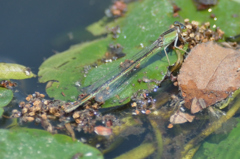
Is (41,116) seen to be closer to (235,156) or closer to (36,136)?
(36,136)

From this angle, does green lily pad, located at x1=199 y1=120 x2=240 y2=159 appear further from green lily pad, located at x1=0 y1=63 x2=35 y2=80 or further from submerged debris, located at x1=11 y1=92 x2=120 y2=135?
green lily pad, located at x1=0 y1=63 x2=35 y2=80

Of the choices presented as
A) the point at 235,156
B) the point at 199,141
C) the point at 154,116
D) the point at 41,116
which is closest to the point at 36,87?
the point at 41,116

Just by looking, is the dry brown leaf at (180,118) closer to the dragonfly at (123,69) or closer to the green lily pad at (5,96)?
the dragonfly at (123,69)

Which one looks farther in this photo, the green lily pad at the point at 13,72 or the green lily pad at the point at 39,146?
the green lily pad at the point at 13,72

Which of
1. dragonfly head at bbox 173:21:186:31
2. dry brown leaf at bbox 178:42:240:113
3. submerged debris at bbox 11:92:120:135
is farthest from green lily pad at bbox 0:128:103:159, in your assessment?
dragonfly head at bbox 173:21:186:31

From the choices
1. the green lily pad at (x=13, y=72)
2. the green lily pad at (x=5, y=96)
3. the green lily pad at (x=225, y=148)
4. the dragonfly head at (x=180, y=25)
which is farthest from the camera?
the dragonfly head at (x=180, y=25)

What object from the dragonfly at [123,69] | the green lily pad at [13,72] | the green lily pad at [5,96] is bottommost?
the dragonfly at [123,69]

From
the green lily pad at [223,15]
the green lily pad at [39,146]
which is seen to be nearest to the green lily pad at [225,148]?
the green lily pad at [39,146]

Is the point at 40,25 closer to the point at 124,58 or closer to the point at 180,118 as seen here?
the point at 124,58
